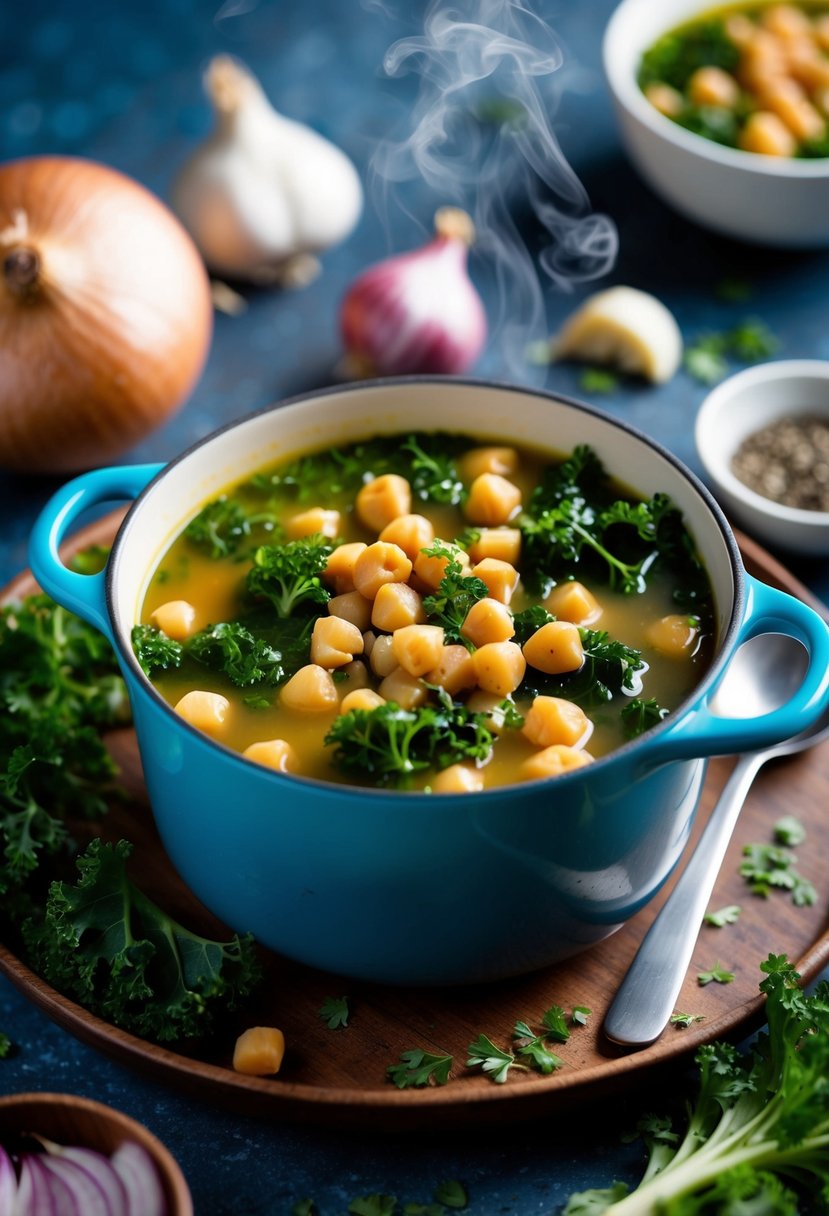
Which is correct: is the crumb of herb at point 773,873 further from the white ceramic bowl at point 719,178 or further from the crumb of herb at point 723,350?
the white ceramic bowl at point 719,178

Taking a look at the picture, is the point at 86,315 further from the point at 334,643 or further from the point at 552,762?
the point at 552,762

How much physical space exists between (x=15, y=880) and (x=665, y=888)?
3.99ft

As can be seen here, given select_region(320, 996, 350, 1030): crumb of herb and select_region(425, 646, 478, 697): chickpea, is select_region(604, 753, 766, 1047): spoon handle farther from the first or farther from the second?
select_region(425, 646, 478, 697): chickpea

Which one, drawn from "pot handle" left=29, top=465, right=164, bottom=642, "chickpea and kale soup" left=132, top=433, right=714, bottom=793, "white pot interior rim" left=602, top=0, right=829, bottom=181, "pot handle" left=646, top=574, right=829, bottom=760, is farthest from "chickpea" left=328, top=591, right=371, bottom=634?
"white pot interior rim" left=602, top=0, right=829, bottom=181

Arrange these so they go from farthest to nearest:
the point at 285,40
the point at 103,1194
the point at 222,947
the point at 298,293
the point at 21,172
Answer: the point at 285,40
the point at 298,293
the point at 21,172
the point at 222,947
the point at 103,1194

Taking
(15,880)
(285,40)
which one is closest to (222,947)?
(15,880)

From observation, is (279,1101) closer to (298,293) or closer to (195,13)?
(298,293)

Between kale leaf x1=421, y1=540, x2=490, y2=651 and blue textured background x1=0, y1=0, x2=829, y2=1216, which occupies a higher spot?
kale leaf x1=421, y1=540, x2=490, y2=651

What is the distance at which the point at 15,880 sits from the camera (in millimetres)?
2572

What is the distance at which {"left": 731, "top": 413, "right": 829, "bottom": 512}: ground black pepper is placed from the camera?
3.62 meters

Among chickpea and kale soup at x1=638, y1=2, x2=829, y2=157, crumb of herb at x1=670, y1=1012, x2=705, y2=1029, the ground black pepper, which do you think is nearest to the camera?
crumb of herb at x1=670, y1=1012, x2=705, y2=1029

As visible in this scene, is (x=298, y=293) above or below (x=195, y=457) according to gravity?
below

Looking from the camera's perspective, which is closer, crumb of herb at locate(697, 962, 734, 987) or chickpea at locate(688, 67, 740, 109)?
crumb of herb at locate(697, 962, 734, 987)

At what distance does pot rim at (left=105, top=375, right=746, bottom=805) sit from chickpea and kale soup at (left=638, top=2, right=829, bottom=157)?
6.40 feet
